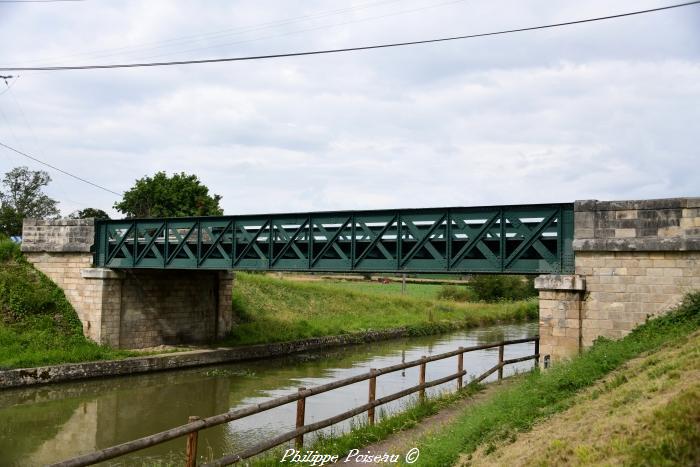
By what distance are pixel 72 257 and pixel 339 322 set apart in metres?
14.2

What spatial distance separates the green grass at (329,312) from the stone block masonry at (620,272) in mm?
15117

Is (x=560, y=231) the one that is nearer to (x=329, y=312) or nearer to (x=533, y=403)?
(x=533, y=403)

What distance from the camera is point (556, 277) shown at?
14797mm

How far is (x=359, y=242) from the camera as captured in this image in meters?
19.5

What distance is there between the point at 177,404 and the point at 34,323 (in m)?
7.81

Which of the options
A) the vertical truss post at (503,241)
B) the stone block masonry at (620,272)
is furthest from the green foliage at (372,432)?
the vertical truss post at (503,241)

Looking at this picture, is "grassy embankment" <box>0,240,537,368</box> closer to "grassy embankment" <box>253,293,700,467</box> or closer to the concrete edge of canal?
the concrete edge of canal

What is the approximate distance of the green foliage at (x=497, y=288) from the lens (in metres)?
54.4

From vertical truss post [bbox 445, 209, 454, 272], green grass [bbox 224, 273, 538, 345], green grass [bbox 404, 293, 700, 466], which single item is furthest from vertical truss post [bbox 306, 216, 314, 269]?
green grass [bbox 404, 293, 700, 466]

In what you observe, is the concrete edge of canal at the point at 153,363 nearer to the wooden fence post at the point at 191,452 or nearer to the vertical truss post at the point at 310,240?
the vertical truss post at the point at 310,240

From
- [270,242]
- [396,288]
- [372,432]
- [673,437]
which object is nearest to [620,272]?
[372,432]

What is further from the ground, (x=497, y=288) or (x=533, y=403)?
(x=497, y=288)

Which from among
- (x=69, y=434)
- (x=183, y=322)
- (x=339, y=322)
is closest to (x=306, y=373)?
(x=183, y=322)

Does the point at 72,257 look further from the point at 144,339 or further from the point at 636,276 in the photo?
the point at 636,276
